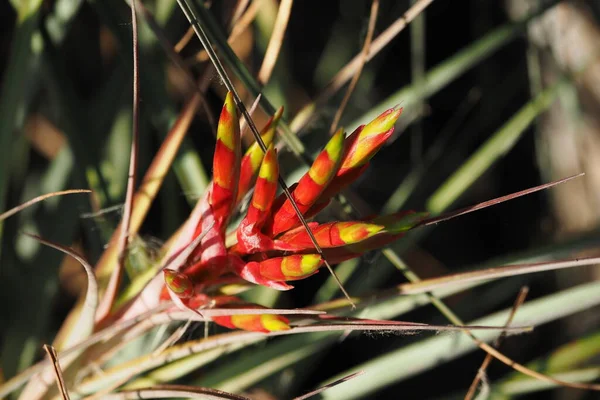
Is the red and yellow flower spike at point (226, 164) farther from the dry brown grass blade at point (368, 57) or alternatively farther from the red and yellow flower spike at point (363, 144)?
the dry brown grass blade at point (368, 57)

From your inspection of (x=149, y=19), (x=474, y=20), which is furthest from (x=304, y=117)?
(x=474, y=20)

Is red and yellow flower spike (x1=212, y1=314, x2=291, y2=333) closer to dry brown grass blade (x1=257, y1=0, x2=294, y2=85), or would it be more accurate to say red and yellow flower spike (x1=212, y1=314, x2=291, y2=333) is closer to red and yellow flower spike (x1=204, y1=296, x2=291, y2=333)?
red and yellow flower spike (x1=204, y1=296, x2=291, y2=333)

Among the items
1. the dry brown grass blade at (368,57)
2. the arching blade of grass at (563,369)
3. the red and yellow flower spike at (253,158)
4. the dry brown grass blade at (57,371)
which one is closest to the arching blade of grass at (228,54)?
the red and yellow flower spike at (253,158)

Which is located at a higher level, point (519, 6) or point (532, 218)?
point (519, 6)

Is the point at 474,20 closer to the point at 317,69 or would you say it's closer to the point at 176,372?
the point at 317,69

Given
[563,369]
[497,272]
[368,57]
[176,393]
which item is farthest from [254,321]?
[563,369]


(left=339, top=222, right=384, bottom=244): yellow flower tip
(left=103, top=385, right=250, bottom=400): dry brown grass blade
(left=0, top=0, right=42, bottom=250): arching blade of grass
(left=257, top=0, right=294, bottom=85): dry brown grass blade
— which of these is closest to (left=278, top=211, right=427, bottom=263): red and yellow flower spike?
(left=339, top=222, right=384, bottom=244): yellow flower tip
